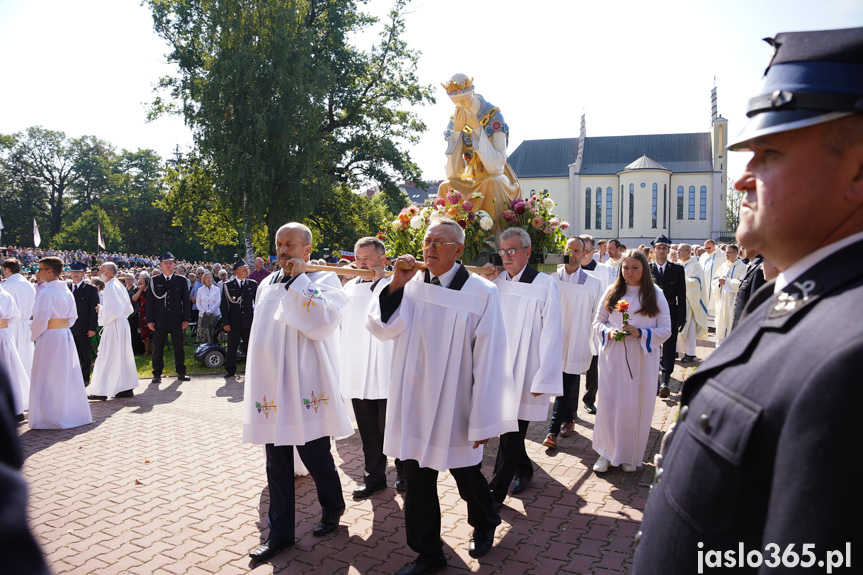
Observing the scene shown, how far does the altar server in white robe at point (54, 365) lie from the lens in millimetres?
8711

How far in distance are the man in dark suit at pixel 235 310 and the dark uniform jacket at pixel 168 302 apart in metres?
0.95

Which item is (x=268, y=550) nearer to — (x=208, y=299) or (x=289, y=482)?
(x=289, y=482)

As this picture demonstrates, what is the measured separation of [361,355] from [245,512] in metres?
2.00

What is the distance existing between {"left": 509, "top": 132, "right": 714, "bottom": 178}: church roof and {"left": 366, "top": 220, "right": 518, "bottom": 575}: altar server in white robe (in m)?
66.1

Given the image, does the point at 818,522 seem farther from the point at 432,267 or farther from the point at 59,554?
the point at 59,554

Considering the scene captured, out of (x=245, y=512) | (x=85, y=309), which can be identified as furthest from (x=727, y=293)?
(x=85, y=309)

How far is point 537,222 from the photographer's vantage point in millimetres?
7309

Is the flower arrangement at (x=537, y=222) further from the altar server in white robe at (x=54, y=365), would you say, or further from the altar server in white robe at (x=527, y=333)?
the altar server in white robe at (x=54, y=365)

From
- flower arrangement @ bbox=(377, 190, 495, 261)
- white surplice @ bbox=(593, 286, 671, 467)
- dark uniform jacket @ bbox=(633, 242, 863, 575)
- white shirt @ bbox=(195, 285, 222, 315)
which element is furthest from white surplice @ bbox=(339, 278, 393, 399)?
white shirt @ bbox=(195, 285, 222, 315)

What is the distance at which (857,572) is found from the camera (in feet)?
3.33

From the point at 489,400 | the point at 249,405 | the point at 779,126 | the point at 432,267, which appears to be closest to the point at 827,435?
the point at 779,126

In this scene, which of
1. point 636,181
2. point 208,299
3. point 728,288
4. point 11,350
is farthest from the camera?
point 636,181

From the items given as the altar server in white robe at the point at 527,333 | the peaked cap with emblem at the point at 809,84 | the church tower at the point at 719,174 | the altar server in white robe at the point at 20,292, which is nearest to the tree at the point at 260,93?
the altar server in white robe at the point at 20,292

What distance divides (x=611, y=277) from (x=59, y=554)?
28.9 ft
